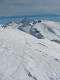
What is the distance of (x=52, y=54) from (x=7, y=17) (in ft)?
2.82

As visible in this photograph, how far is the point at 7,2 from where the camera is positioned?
1684mm

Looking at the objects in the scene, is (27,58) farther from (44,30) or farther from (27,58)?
(44,30)

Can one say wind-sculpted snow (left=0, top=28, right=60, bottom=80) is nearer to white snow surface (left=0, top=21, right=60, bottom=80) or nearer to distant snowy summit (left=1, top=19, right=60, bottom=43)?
white snow surface (left=0, top=21, right=60, bottom=80)

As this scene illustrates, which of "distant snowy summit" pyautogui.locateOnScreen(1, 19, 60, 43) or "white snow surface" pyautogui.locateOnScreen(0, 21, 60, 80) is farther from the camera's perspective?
"distant snowy summit" pyautogui.locateOnScreen(1, 19, 60, 43)

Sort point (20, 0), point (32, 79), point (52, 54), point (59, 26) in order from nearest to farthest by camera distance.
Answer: point (32, 79)
point (52, 54)
point (59, 26)
point (20, 0)

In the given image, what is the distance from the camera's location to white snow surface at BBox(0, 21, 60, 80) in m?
0.87

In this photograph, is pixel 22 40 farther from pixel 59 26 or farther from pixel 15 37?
pixel 59 26

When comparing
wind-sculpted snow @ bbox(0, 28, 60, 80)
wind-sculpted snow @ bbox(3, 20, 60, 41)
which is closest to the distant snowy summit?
wind-sculpted snow @ bbox(3, 20, 60, 41)

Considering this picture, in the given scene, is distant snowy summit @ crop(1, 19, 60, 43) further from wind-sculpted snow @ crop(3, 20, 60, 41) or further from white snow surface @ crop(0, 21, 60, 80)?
white snow surface @ crop(0, 21, 60, 80)

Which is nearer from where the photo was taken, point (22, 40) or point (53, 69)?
point (53, 69)

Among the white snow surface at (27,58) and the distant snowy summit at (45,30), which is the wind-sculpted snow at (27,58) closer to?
the white snow surface at (27,58)

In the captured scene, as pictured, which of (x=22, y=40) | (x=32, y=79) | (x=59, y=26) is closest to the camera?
(x=32, y=79)

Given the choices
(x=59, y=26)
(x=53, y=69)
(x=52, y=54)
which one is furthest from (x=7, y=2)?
(x=53, y=69)

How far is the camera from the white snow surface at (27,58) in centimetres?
87
